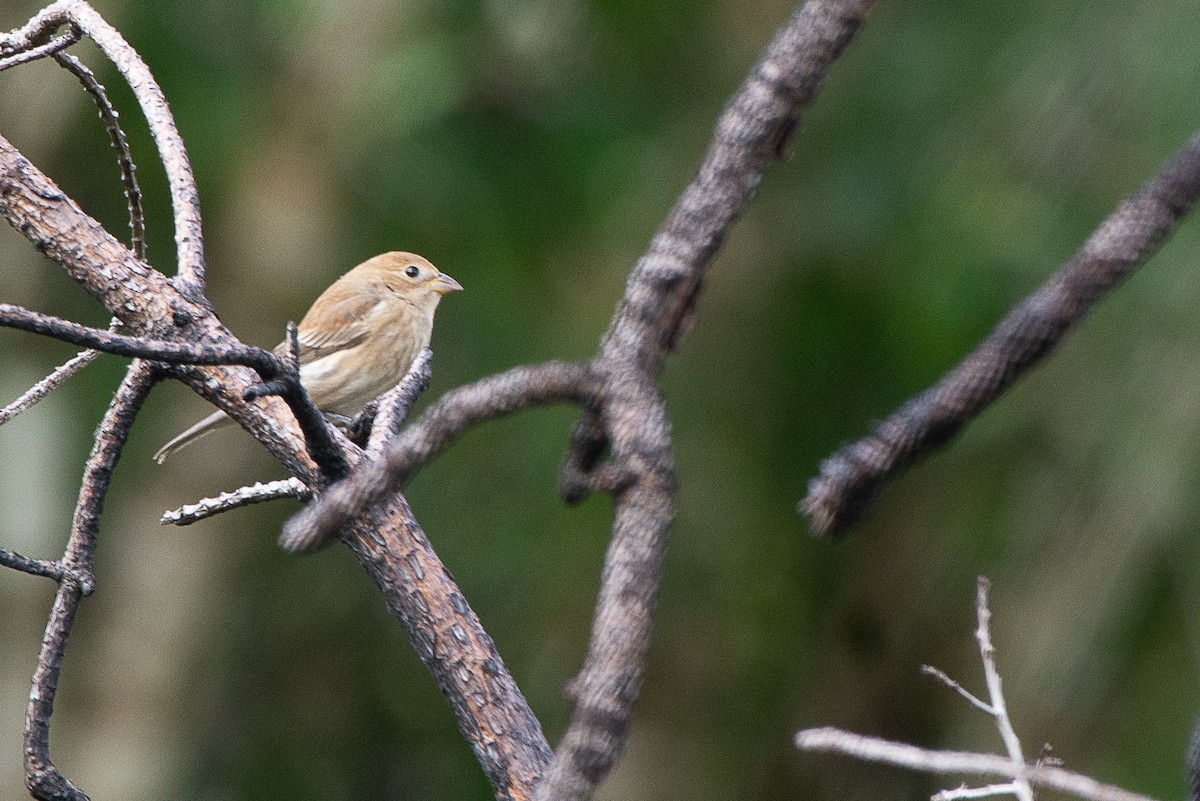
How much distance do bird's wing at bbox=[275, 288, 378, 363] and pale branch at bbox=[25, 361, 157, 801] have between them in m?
3.00

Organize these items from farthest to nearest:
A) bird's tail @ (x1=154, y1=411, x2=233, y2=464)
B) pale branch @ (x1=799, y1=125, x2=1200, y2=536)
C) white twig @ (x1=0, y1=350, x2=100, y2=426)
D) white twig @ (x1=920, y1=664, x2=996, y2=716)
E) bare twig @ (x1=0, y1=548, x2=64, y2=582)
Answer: bird's tail @ (x1=154, y1=411, x2=233, y2=464)
white twig @ (x1=0, y1=350, x2=100, y2=426)
bare twig @ (x1=0, y1=548, x2=64, y2=582)
white twig @ (x1=920, y1=664, x2=996, y2=716)
pale branch @ (x1=799, y1=125, x2=1200, y2=536)

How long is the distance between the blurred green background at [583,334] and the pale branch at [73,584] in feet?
13.2

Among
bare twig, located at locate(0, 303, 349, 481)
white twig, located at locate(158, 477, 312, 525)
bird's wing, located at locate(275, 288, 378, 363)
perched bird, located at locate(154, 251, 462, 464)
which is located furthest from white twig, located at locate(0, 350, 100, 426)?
bird's wing, located at locate(275, 288, 378, 363)

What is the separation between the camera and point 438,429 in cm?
88

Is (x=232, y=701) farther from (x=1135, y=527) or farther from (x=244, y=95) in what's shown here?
(x=1135, y=527)

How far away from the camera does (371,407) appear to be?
2.16 meters

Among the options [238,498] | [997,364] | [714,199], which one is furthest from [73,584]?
[997,364]

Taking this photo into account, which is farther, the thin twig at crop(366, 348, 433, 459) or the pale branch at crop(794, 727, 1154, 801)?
the thin twig at crop(366, 348, 433, 459)

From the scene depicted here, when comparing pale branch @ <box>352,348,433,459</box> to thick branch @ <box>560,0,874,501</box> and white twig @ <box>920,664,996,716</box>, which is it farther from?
thick branch @ <box>560,0,874,501</box>

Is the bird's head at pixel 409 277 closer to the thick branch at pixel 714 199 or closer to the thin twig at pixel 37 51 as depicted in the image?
the thin twig at pixel 37 51

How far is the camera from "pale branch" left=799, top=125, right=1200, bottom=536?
2.53 feet

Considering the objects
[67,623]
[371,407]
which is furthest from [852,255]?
[67,623]

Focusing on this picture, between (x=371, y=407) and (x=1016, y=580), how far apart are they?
3476 millimetres

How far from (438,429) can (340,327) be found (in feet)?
13.2
